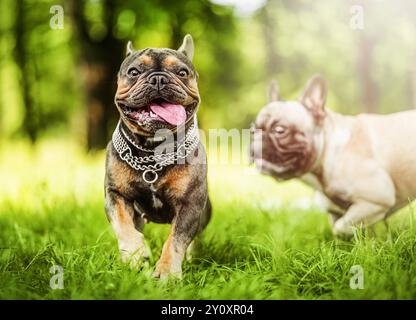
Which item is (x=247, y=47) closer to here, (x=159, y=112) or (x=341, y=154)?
(x=341, y=154)

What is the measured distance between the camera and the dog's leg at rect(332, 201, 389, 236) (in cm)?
348

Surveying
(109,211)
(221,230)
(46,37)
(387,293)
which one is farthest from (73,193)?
(46,37)

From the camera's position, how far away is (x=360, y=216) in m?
3.48

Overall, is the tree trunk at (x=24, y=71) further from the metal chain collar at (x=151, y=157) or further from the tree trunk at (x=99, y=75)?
the metal chain collar at (x=151, y=157)

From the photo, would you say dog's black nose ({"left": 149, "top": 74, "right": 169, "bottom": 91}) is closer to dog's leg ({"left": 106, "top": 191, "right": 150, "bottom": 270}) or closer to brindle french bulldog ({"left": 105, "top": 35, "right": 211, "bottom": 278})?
brindle french bulldog ({"left": 105, "top": 35, "right": 211, "bottom": 278})

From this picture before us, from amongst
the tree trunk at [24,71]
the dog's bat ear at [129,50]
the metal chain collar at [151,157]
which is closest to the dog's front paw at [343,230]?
the metal chain collar at [151,157]

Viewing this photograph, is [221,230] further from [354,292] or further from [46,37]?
[46,37]

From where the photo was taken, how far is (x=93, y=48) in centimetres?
646

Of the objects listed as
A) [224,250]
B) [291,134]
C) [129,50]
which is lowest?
[224,250]

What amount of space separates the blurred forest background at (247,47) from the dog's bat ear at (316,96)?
3.00ft

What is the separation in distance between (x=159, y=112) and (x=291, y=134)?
1178 millimetres

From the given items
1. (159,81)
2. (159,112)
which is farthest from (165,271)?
(159,81)

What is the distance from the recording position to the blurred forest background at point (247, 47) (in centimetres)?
502

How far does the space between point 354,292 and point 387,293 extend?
150mm
